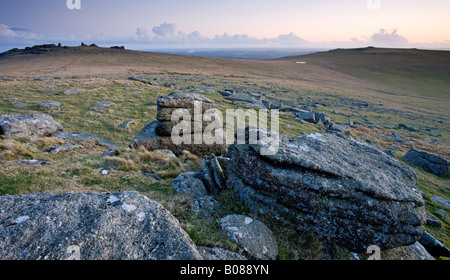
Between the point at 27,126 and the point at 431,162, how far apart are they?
3056cm

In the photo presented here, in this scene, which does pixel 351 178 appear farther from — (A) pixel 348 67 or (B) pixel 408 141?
(A) pixel 348 67

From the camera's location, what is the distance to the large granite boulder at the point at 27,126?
42.8 feet

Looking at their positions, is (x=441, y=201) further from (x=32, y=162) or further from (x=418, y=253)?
(x=32, y=162)

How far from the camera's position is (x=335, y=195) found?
19.7 ft

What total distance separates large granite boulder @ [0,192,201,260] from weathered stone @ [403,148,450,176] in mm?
22106

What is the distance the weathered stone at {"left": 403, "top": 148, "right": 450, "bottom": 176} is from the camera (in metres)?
17.4

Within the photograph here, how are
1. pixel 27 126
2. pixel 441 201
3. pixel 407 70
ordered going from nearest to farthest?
pixel 441 201
pixel 27 126
pixel 407 70

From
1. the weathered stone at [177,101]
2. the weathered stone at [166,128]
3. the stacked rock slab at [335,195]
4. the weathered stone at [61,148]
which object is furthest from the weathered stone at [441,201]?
the weathered stone at [61,148]

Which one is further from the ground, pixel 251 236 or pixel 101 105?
pixel 101 105

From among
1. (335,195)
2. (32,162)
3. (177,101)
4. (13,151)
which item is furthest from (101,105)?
(335,195)

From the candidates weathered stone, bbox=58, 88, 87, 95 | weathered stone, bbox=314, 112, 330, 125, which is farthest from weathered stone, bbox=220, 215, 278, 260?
weathered stone, bbox=58, 88, 87, 95

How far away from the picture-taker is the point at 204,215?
672 cm

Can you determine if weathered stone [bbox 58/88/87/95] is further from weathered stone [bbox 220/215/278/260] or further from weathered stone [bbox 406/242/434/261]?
weathered stone [bbox 406/242/434/261]
